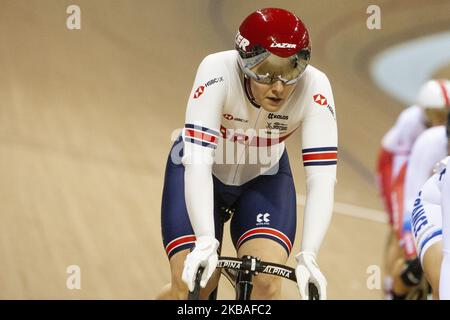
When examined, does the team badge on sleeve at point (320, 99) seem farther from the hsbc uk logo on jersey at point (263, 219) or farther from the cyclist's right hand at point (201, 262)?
the cyclist's right hand at point (201, 262)

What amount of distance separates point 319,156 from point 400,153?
9.23 ft

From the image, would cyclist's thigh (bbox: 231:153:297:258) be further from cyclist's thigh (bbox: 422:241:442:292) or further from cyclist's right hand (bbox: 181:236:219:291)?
cyclist's thigh (bbox: 422:241:442:292)

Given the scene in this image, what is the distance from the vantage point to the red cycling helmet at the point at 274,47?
9.76ft

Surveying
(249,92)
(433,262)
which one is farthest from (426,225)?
(249,92)

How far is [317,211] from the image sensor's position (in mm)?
3070

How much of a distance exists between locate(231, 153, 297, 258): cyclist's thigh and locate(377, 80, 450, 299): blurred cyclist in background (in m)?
1.88

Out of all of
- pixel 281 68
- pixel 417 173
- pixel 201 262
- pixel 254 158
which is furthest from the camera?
pixel 417 173

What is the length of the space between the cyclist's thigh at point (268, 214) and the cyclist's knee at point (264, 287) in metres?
0.09

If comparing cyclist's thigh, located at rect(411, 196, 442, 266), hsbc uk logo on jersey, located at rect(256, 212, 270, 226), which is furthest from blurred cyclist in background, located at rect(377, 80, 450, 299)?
hsbc uk logo on jersey, located at rect(256, 212, 270, 226)

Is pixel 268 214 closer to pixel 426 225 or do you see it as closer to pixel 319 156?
pixel 319 156

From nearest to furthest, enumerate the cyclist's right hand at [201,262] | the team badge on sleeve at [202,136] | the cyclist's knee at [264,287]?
the cyclist's right hand at [201,262] < the team badge on sleeve at [202,136] < the cyclist's knee at [264,287]

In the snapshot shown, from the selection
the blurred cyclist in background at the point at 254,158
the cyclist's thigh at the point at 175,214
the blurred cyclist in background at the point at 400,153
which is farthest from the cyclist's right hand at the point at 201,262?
the blurred cyclist in background at the point at 400,153

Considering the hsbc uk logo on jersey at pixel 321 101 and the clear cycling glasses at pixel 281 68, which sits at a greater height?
the clear cycling glasses at pixel 281 68
